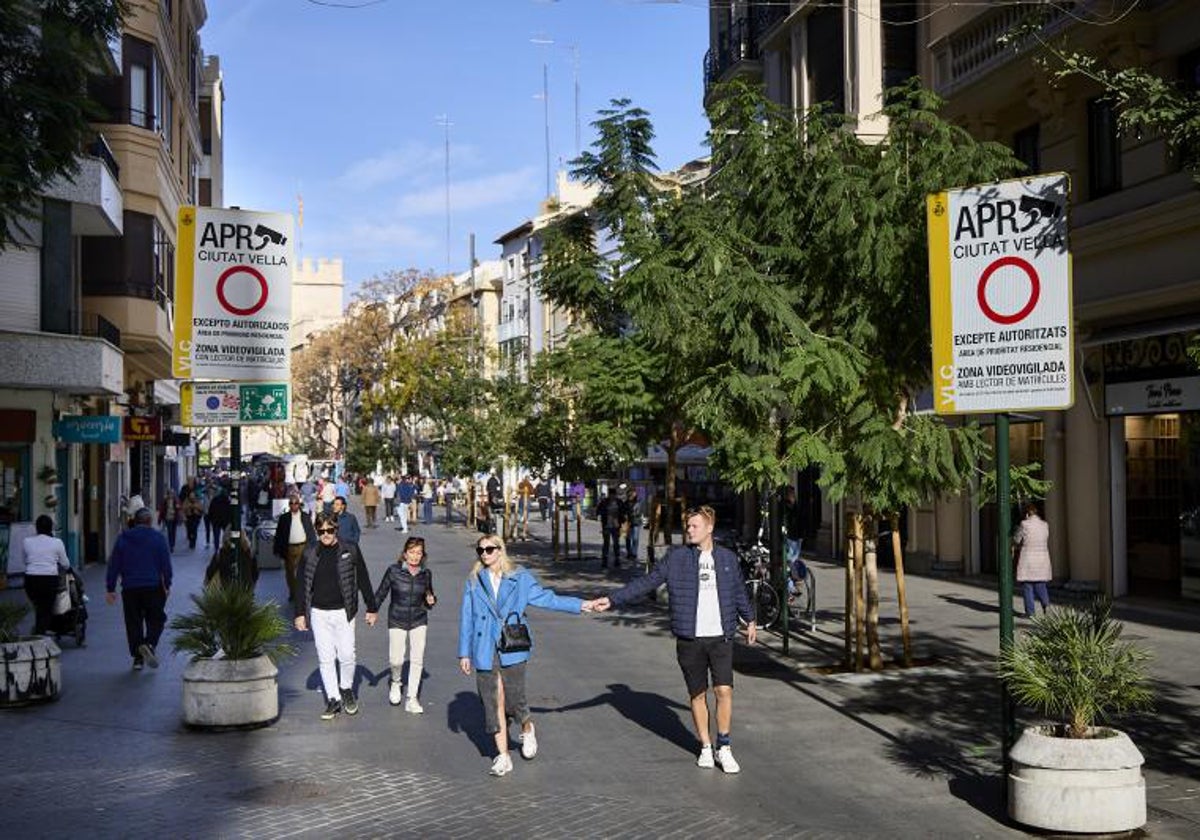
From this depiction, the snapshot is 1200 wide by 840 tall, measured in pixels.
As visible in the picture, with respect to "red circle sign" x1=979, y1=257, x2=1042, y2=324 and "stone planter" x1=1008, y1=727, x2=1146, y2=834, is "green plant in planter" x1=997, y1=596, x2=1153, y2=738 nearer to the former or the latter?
"stone planter" x1=1008, y1=727, x2=1146, y2=834

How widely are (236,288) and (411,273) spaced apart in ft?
209

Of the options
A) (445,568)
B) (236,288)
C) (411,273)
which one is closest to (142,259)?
(445,568)

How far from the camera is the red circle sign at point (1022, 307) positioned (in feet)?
27.0

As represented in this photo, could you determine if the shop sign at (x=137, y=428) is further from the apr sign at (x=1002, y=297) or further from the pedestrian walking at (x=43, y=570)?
the apr sign at (x=1002, y=297)

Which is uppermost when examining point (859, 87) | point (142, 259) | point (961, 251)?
point (859, 87)

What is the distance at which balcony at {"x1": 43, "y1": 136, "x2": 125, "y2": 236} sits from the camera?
24141 millimetres

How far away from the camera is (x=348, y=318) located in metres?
75.4

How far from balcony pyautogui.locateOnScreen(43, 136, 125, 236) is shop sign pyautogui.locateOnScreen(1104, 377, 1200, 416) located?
17523mm

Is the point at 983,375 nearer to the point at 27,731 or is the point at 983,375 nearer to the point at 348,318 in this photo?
the point at 27,731

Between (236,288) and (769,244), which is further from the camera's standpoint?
(769,244)

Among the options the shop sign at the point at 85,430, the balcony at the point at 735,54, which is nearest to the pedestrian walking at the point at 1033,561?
the shop sign at the point at 85,430

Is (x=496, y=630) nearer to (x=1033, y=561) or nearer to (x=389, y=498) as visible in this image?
(x=1033, y=561)

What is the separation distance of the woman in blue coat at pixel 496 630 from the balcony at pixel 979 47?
1298 cm

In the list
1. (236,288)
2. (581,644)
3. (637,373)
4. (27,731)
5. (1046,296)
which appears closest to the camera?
(1046,296)
